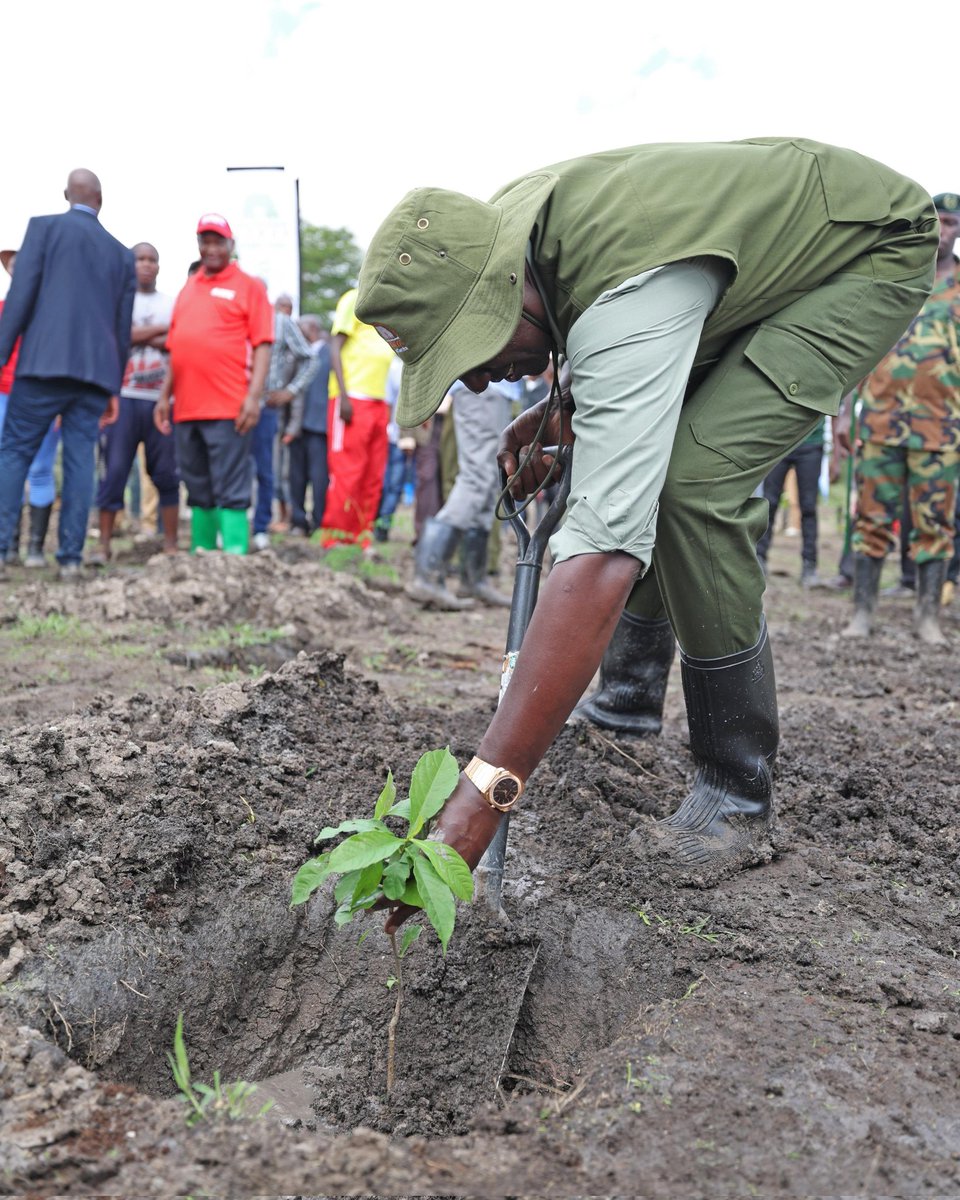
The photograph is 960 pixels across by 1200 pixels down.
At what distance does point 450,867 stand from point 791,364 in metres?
1.28

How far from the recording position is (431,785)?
6.06ft

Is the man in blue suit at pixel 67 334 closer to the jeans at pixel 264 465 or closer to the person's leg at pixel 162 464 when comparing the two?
the person's leg at pixel 162 464

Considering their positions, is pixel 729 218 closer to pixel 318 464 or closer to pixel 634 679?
pixel 634 679

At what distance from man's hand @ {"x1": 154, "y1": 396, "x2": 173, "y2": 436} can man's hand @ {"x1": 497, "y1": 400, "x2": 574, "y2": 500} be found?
4.94 metres

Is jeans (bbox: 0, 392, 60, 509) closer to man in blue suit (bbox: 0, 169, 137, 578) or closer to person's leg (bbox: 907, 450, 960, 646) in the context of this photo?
man in blue suit (bbox: 0, 169, 137, 578)

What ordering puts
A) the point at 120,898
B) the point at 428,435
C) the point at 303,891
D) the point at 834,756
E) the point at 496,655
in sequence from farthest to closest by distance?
1. the point at 428,435
2. the point at 496,655
3. the point at 834,756
4. the point at 120,898
5. the point at 303,891

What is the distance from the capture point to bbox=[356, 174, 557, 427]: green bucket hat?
193 cm

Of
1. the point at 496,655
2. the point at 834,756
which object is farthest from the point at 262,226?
the point at 834,756

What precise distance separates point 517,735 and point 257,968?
3.03 ft

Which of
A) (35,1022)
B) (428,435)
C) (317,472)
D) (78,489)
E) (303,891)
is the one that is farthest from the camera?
(317,472)

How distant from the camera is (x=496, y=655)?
17.0 ft

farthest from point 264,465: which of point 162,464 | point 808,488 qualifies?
point 808,488

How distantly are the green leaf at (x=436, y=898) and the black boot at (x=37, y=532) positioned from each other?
6071 millimetres

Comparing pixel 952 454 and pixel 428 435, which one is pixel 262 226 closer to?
pixel 428 435
